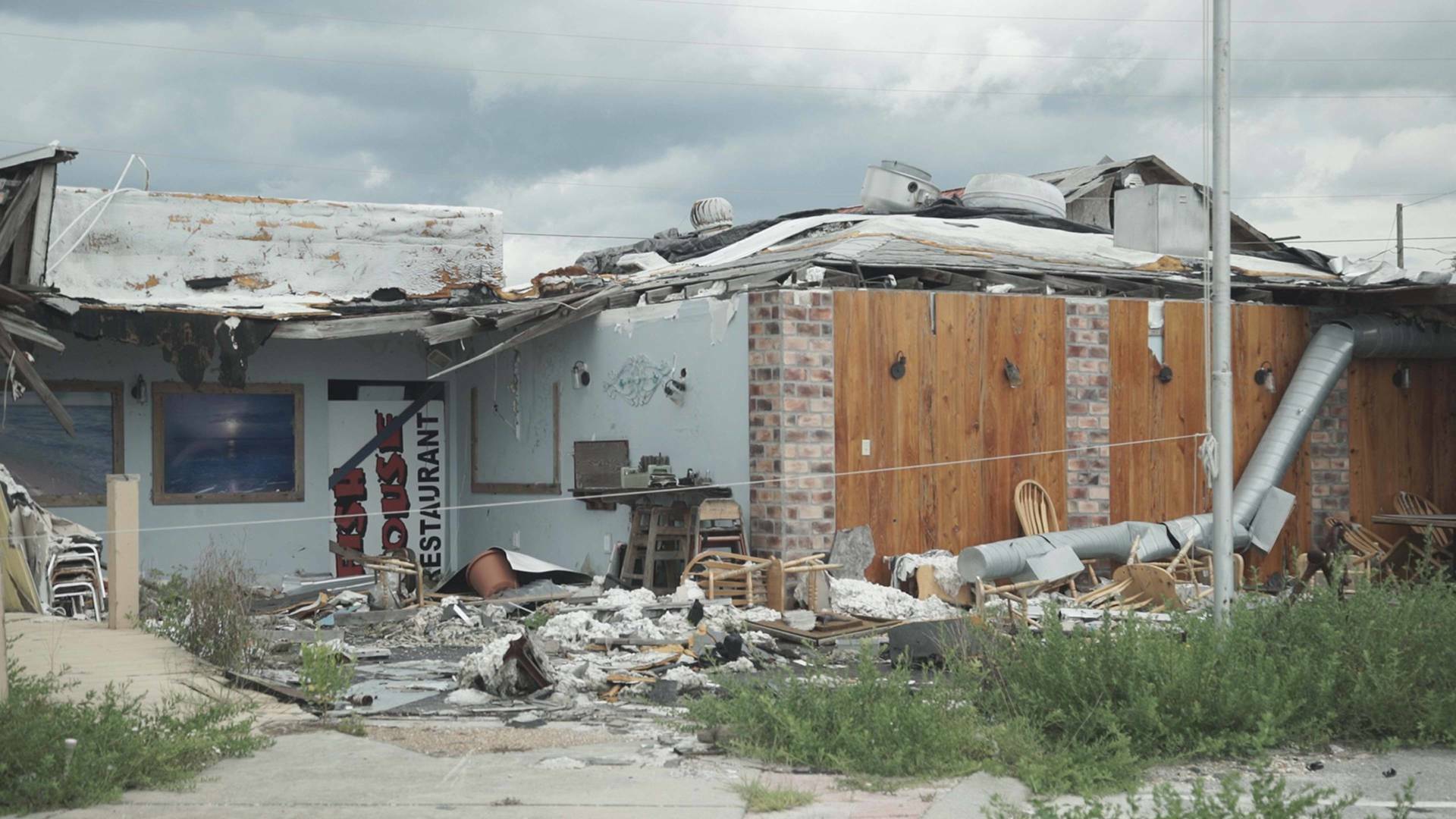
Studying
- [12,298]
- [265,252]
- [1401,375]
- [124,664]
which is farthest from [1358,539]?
[12,298]

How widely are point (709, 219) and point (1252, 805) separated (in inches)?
583

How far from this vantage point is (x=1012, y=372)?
13.1 m

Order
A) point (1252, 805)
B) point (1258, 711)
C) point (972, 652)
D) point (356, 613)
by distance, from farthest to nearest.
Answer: point (356, 613) < point (972, 652) < point (1258, 711) < point (1252, 805)

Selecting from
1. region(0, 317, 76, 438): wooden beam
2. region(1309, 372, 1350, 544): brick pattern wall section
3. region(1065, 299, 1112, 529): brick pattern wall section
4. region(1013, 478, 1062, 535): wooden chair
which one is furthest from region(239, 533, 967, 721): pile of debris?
region(1309, 372, 1350, 544): brick pattern wall section

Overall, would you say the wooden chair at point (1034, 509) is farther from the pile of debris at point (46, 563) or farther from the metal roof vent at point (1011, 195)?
the pile of debris at point (46, 563)

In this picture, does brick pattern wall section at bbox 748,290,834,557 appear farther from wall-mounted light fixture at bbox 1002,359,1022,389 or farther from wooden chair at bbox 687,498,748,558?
wall-mounted light fixture at bbox 1002,359,1022,389

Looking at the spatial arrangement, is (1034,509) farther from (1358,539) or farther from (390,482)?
(390,482)

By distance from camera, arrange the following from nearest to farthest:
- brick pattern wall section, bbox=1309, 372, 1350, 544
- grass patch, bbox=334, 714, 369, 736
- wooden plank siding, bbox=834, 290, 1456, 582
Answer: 1. grass patch, bbox=334, 714, 369, 736
2. wooden plank siding, bbox=834, 290, 1456, 582
3. brick pattern wall section, bbox=1309, 372, 1350, 544

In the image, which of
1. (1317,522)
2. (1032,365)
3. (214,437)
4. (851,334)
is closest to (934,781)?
(851,334)

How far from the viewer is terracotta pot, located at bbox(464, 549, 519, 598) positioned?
12.7m

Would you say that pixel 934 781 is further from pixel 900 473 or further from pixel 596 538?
pixel 596 538

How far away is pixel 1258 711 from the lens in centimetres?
649

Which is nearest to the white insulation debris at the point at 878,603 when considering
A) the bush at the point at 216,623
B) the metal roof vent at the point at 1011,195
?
the bush at the point at 216,623

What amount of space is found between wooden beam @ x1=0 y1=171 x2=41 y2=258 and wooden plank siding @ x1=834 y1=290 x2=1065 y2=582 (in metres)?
7.43
